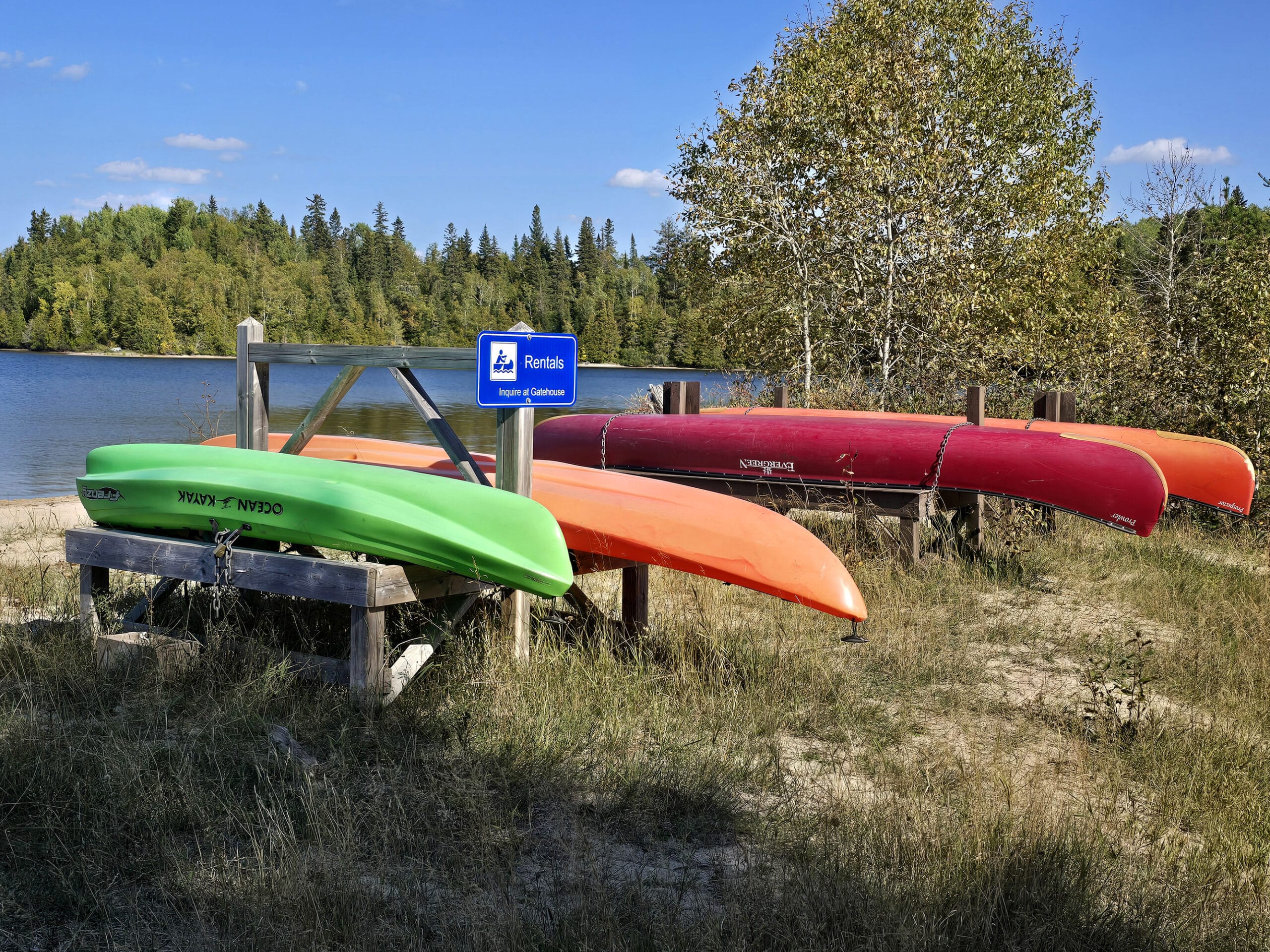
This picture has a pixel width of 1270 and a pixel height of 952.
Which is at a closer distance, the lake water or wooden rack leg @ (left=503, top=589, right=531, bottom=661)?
wooden rack leg @ (left=503, top=589, right=531, bottom=661)

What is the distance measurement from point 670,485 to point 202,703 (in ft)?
8.56

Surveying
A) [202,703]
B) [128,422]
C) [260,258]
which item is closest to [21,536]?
[202,703]

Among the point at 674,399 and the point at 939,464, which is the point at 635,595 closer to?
the point at 939,464

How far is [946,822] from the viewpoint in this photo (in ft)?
10.4

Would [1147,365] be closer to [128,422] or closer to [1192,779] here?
[1192,779]

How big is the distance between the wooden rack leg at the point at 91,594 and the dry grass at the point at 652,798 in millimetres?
139

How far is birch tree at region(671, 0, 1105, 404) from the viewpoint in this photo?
47.9 feet

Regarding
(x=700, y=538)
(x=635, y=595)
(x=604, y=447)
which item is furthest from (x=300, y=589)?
(x=604, y=447)

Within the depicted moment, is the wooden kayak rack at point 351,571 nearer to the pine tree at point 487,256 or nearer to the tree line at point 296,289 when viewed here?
the tree line at point 296,289

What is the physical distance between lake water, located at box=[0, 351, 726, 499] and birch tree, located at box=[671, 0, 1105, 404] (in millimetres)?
2553

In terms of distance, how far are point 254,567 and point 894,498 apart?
482 cm

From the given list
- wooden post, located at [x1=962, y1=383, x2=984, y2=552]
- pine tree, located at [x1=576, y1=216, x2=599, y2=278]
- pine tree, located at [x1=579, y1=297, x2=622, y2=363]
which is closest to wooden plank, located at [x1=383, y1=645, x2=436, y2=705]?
wooden post, located at [x1=962, y1=383, x2=984, y2=552]

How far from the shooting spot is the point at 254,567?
4.24 metres

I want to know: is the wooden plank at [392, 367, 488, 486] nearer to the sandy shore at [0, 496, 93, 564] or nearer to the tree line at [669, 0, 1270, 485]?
the sandy shore at [0, 496, 93, 564]
